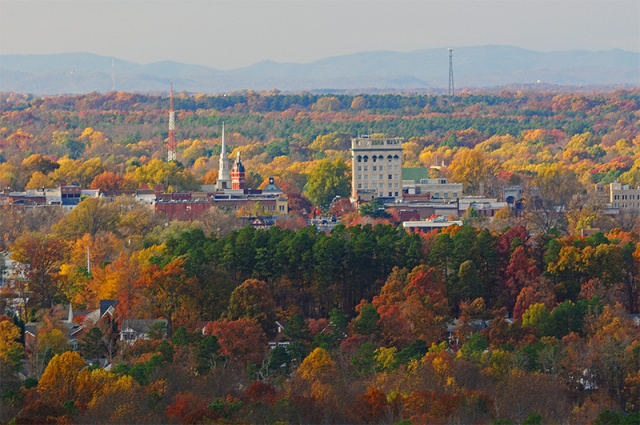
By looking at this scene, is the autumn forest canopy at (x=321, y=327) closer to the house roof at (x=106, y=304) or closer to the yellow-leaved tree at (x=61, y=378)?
the yellow-leaved tree at (x=61, y=378)

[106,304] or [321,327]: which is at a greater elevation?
[106,304]

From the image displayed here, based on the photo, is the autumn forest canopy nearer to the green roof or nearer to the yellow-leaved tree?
the yellow-leaved tree

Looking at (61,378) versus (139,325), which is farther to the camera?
(139,325)

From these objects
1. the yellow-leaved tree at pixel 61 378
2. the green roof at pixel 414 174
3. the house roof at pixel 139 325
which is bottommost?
the green roof at pixel 414 174

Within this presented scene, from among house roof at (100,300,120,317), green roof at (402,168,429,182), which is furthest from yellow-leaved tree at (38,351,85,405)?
green roof at (402,168,429,182)

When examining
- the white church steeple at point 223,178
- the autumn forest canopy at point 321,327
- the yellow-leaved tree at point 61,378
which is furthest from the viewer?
the white church steeple at point 223,178

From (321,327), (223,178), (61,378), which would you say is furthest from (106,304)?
(223,178)

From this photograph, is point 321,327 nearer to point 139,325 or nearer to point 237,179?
point 139,325

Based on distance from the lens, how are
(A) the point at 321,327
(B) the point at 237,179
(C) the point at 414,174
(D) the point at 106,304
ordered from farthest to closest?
1. (C) the point at 414,174
2. (B) the point at 237,179
3. (D) the point at 106,304
4. (A) the point at 321,327

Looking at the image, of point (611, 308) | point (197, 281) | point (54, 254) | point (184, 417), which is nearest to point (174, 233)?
point (54, 254)

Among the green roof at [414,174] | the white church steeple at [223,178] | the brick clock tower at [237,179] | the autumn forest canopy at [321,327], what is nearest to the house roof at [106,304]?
the autumn forest canopy at [321,327]

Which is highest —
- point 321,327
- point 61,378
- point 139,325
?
point 61,378
